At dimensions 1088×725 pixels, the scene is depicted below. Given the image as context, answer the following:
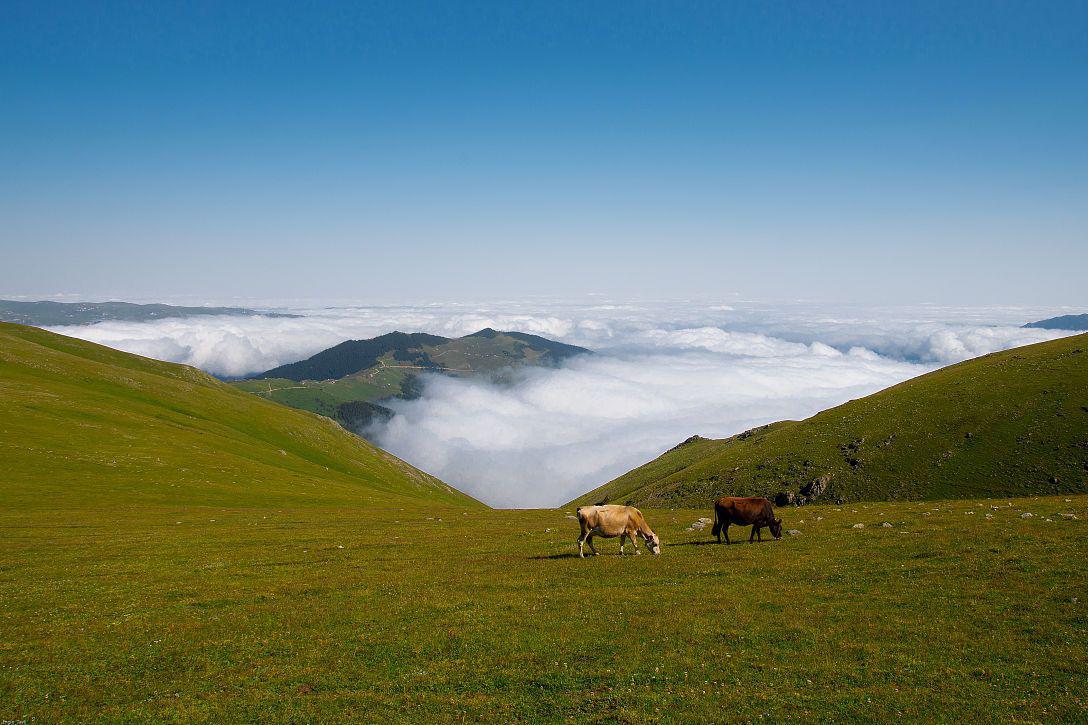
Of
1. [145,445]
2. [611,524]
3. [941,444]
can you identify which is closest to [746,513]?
[611,524]

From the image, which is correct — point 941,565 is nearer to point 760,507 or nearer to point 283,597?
point 760,507

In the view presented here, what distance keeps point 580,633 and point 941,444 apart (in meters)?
91.2

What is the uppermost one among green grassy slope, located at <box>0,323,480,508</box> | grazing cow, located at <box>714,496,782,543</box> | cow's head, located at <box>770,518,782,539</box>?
grazing cow, located at <box>714,496,782,543</box>

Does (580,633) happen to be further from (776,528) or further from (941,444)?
(941,444)

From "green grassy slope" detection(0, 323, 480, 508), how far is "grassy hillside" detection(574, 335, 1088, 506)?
69013 mm

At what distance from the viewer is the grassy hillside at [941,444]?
249 ft

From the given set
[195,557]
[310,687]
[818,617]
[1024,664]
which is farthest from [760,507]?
[195,557]

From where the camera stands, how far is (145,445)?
296 ft

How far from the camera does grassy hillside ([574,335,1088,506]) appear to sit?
249ft

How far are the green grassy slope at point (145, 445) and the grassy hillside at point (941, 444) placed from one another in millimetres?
69013

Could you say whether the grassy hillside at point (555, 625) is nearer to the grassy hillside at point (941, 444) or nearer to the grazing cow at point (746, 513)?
the grazing cow at point (746, 513)

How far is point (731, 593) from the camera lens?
22.1m

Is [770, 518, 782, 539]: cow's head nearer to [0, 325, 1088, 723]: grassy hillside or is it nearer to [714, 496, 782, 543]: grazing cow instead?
[714, 496, 782, 543]: grazing cow

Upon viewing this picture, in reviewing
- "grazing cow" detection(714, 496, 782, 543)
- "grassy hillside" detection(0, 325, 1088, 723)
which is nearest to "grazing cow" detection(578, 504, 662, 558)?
"grassy hillside" detection(0, 325, 1088, 723)
